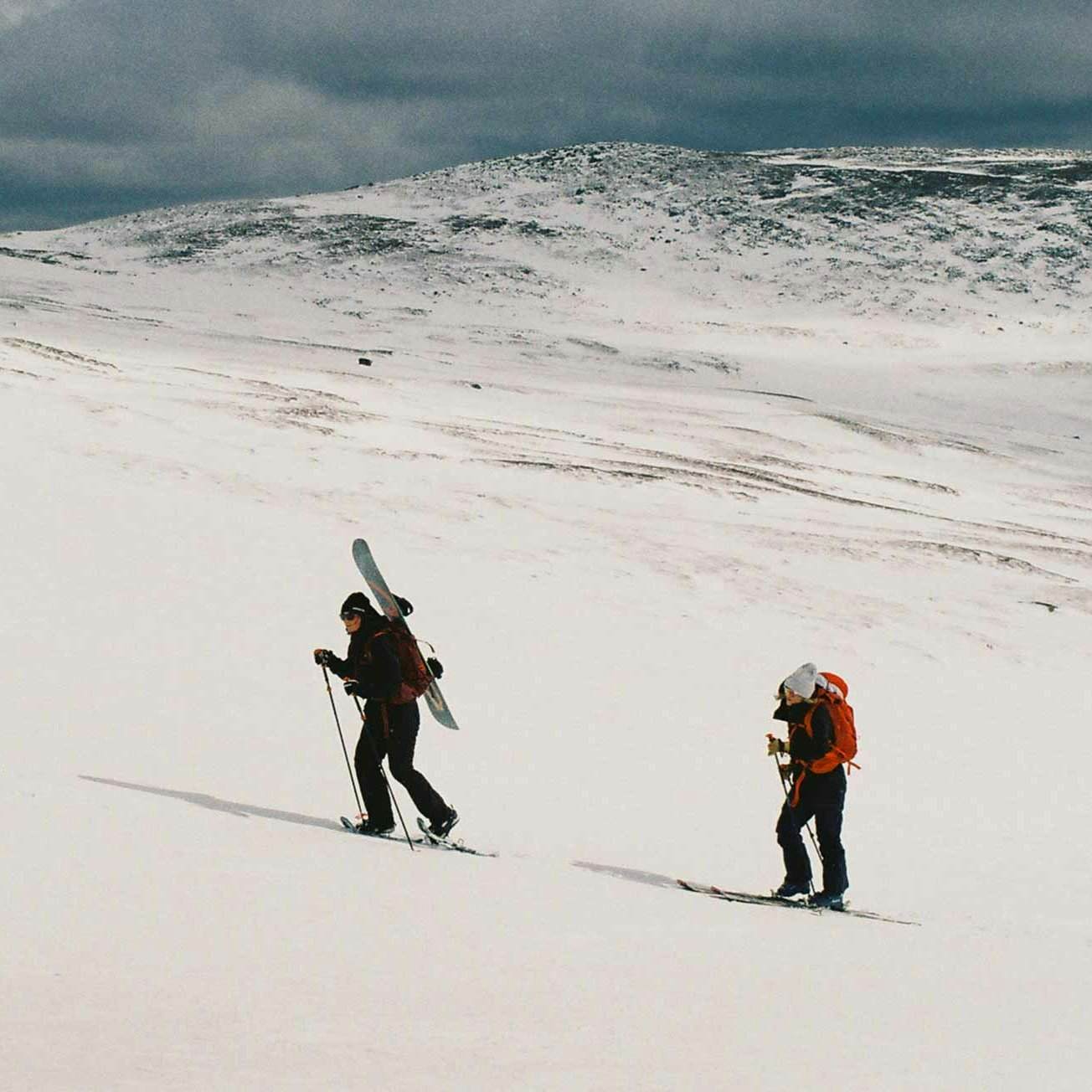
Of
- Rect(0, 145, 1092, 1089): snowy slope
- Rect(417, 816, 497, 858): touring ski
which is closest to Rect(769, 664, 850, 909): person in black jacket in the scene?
Rect(0, 145, 1092, 1089): snowy slope

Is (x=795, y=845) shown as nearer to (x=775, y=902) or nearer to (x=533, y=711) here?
(x=775, y=902)

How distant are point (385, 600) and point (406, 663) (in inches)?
14.0

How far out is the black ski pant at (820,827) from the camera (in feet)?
23.1

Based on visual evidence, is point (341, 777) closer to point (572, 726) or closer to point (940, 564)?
point (572, 726)

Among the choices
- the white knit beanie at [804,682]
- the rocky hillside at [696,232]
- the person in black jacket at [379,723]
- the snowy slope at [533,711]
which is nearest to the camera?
the snowy slope at [533,711]

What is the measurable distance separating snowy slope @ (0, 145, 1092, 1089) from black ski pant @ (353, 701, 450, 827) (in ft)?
1.33

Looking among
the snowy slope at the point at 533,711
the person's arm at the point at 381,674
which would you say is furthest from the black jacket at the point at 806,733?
the person's arm at the point at 381,674

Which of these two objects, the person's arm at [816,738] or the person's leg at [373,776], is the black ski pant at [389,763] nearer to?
the person's leg at [373,776]

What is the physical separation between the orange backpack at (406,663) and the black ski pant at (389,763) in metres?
0.10

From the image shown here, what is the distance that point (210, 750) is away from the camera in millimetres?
8469

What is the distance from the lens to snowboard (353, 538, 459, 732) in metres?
7.13

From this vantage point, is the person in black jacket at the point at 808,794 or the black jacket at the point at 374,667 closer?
the person in black jacket at the point at 808,794

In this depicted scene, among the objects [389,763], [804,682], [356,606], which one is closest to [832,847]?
[804,682]

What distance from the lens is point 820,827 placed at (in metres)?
7.09
